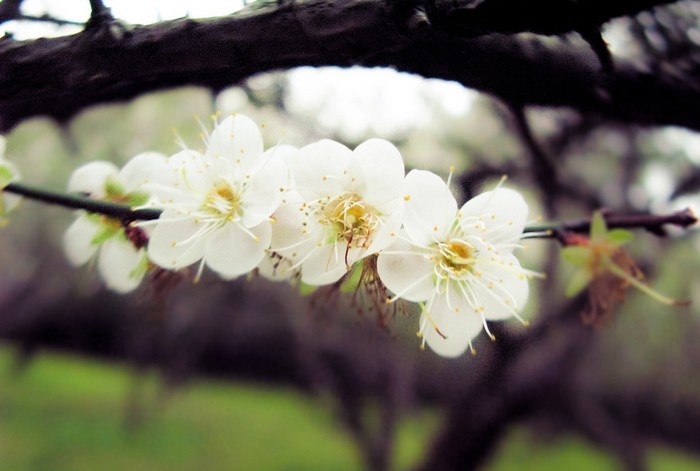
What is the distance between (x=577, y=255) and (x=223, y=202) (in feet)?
0.88

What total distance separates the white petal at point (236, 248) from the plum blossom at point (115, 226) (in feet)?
0.19

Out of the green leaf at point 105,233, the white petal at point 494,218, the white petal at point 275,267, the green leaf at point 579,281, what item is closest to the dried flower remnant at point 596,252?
the green leaf at point 579,281

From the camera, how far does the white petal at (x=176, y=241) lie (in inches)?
11.2

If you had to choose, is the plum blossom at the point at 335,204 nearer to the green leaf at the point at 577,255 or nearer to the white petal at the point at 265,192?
the white petal at the point at 265,192

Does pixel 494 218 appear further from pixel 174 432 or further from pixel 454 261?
pixel 174 432

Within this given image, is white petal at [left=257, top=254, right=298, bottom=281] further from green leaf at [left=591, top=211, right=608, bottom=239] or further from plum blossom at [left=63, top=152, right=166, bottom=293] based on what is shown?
green leaf at [left=591, top=211, right=608, bottom=239]

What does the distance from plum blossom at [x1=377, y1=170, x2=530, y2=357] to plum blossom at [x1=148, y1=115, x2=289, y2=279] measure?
2.7 inches

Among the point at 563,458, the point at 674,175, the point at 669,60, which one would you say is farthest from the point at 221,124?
the point at 563,458

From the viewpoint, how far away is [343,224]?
0.28 m

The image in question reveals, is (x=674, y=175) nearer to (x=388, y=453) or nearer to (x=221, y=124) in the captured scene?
(x=388, y=453)

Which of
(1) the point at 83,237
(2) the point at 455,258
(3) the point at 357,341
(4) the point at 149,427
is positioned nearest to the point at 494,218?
(2) the point at 455,258

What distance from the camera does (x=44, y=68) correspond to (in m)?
0.28

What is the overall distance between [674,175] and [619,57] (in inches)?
32.5

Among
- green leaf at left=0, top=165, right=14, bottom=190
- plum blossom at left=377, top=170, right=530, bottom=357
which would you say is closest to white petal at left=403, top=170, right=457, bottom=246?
plum blossom at left=377, top=170, right=530, bottom=357
